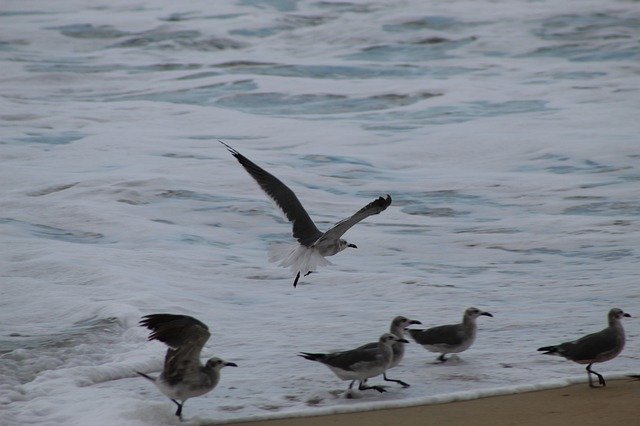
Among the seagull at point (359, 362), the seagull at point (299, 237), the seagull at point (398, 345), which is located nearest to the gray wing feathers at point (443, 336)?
the seagull at point (398, 345)

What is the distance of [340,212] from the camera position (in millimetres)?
11508

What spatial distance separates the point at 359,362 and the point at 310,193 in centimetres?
675

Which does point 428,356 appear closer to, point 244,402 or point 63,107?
point 244,402

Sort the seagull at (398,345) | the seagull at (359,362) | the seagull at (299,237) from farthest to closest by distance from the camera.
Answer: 1. the seagull at (299,237)
2. the seagull at (398,345)
3. the seagull at (359,362)

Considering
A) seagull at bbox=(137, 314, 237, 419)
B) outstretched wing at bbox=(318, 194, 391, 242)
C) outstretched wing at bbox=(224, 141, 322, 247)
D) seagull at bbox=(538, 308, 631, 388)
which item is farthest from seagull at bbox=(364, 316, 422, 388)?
outstretched wing at bbox=(224, 141, 322, 247)

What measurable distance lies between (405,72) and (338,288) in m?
12.4

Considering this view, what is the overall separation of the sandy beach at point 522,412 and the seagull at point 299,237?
61.6 inches

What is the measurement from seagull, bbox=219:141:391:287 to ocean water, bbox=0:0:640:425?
421 mm

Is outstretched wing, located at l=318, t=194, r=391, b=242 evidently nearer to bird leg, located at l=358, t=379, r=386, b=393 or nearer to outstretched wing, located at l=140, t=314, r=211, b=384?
bird leg, located at l=358, t=379, r=386, b=393

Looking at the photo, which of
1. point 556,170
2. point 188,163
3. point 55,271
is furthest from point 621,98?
point 55,271

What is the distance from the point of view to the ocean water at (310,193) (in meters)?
6.45

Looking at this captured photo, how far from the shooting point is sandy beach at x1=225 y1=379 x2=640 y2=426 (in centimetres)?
518

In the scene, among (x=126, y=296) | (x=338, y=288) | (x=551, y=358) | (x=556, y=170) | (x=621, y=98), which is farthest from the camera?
(x=621, y=98)

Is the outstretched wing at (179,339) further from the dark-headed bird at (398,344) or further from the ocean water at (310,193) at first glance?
the dark-headed bird at (398,344)
